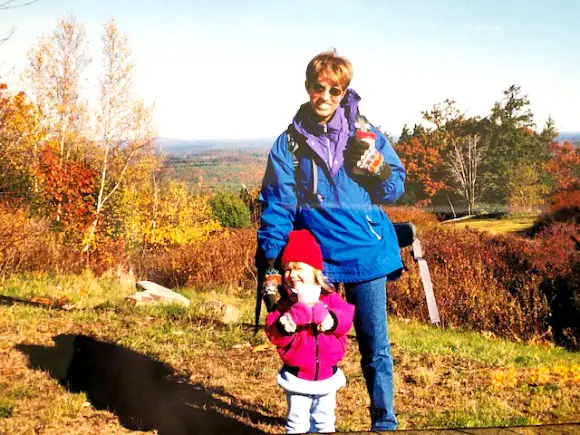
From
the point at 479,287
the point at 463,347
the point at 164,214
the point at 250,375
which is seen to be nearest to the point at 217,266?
the point at 250,375

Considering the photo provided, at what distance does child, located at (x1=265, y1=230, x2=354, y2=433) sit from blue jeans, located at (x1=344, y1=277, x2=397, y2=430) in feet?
0.69

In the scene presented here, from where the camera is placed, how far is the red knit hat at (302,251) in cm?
303

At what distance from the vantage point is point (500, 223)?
3885 millimetres

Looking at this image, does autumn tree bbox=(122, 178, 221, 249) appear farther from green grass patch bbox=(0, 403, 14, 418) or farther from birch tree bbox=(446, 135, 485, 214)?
birch tree bbox=(446, 135, 485, 214)

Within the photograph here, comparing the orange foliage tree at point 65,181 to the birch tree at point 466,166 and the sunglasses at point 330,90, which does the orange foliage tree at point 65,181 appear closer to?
the sunglasses at point 330,90

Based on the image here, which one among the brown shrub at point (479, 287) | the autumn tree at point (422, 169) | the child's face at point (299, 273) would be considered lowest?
the brown shrub at point (479, 287)

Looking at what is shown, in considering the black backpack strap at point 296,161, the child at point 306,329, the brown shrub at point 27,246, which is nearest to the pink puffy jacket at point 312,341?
the child at point 306,329

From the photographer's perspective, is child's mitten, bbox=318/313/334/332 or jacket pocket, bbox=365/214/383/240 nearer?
→ child's mitten, bbox=318/313/334/332

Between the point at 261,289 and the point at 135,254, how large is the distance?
6.72m

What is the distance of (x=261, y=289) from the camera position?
325cm

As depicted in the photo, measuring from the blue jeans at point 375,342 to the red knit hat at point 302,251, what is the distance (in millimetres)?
326

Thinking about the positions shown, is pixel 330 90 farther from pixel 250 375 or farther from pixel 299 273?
pixel 250 375

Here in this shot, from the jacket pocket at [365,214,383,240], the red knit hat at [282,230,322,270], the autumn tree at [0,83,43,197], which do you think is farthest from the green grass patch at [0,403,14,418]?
the jacket pocket at [365,214,383,240]

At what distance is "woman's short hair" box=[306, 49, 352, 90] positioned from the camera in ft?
10.9
